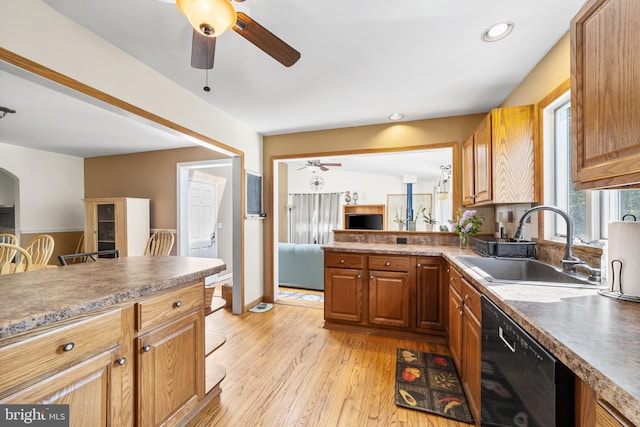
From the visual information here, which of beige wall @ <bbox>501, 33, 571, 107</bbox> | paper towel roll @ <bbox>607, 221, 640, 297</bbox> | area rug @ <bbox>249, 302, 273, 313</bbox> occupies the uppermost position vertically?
beige wall @ <bbox>501, 33, 571, 107</bbox>

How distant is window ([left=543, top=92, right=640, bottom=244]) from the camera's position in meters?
1.48

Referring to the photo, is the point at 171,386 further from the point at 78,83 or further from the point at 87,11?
the point at 87,11

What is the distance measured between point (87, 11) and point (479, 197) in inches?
119

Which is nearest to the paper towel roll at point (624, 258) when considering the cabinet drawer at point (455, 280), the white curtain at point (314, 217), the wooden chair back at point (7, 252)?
the cabinet drawer at point (455, 280)

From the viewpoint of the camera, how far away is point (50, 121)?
10.5 ft

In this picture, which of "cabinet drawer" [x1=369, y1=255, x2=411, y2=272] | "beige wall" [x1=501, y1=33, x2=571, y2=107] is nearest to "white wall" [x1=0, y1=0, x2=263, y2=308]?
"cabinet drawer" [x1=369, y1=255, x2=411, y2=272]

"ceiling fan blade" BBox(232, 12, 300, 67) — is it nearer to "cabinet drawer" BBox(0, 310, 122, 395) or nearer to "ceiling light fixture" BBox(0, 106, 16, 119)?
"cabinet drawer" BBox(0, 310, 122, 395)

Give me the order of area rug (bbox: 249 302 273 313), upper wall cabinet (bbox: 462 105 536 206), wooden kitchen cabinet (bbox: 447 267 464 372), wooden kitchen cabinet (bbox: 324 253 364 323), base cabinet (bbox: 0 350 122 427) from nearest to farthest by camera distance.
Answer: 1. base cabinet (bbox: 0 350 122 427)
2. wooden kitchen cabinet (bbox: 447 267 464 372)
3. upper wall cabinet (bbox: 462 105 536 206)
4. wooden kitchen cabinet (bbox: 324 253 364 323)
5. area rug (bbox: 249 302 273 313)

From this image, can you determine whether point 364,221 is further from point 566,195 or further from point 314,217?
point 566,195

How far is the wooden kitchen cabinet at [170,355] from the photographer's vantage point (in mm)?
1200

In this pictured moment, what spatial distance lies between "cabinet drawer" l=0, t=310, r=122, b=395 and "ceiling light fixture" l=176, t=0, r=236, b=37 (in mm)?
1224

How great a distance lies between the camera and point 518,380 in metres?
0.98

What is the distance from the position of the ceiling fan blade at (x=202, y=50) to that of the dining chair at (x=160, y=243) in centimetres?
342

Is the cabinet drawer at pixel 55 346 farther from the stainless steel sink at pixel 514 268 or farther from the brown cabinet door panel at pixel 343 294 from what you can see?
the brown cabinet door panel at pixel 343 294
